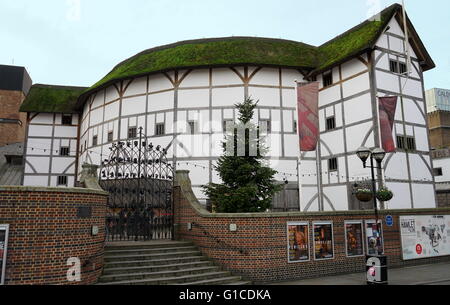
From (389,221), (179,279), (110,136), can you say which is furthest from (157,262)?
(110,136)

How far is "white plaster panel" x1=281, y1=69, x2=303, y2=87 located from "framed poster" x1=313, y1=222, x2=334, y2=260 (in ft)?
43.2

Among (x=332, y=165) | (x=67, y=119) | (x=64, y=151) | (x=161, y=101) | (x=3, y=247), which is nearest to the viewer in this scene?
(x=3, y=247)

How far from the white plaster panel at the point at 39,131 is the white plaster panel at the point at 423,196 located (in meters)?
29.2

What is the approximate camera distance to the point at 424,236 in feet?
47.2

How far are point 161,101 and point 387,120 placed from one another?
14145 millimetres

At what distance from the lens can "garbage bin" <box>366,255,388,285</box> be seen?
9.85 metres

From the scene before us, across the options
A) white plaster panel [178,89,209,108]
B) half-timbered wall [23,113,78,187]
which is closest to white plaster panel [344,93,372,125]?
white plaster panel [178,89,209,108]

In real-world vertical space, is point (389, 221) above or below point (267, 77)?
below

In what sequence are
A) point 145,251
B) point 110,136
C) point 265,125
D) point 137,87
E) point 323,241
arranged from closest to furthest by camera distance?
1. point 145,251
2. point 323,241
3. point 265,125
4. point 137,87
5. point 110,136

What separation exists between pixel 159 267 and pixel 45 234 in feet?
11.2

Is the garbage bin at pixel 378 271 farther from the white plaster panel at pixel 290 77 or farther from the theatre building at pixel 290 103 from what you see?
the white plaster panel at pixel 290 77

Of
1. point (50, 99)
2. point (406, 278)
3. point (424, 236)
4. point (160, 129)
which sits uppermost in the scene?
point (50, 99)

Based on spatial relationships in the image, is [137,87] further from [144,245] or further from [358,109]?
[144,245]

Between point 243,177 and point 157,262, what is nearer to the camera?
point 157,262
